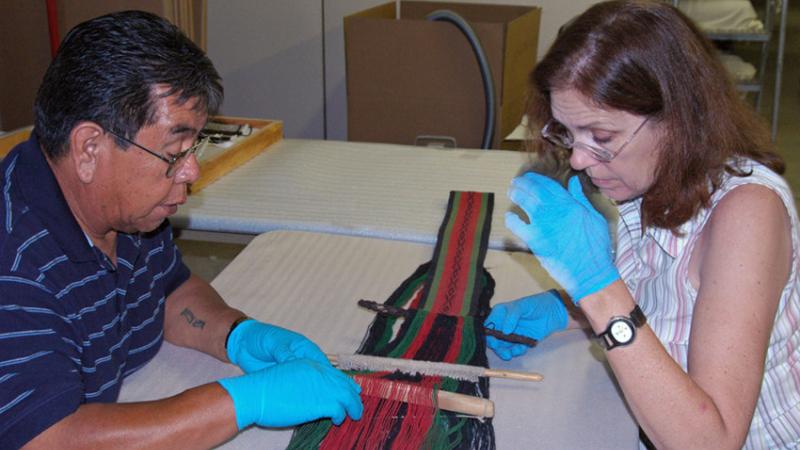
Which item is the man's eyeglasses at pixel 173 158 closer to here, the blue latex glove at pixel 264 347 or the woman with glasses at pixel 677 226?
the blue latex glove at pixel 264 347

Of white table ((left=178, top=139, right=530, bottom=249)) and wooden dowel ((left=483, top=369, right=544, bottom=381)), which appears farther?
white table ((left=178, top=139, right=530, bottom=249))

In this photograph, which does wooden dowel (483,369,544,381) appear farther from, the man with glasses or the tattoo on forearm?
the tattoo on forearm

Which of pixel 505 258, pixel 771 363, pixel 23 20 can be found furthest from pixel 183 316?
Result: pixel 23 20

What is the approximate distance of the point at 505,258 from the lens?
6.55 ft

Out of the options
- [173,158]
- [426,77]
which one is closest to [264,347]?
[173,158]

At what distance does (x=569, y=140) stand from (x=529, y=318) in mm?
421

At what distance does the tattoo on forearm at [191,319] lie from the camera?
1.57 metres

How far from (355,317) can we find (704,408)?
0.75 meters

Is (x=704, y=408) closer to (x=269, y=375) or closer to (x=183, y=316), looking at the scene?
(x=269, y=375)

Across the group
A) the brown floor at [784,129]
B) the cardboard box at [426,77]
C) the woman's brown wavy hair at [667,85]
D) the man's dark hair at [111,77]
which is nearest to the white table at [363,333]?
the woman's brown wavy hair at [667,85]

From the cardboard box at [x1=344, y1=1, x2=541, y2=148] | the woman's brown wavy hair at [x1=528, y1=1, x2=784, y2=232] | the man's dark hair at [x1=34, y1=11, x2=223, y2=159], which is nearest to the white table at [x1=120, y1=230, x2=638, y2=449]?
the woman's brown wavy hair at [x1=528, y1=1, x2=784, y2=232]

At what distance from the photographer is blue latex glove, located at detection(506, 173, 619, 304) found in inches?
50.0

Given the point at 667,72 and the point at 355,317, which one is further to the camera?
the point at 355,317

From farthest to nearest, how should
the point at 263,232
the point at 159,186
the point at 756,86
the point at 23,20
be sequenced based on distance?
the point at 756,86 < the point at 23,20 < the point at 263,232 < the point at 159,186
